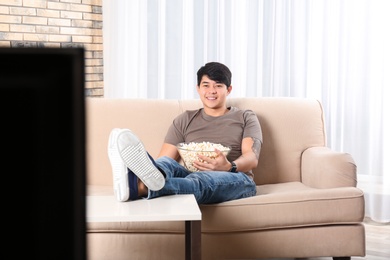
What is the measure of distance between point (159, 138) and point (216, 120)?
0.35 m

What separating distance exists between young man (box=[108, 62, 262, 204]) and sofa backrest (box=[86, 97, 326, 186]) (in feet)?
0.47

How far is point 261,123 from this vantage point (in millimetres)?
3768

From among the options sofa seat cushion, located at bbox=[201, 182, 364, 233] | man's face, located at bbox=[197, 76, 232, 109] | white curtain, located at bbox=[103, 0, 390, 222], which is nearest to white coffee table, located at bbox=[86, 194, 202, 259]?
sofa seat cushion, located at bbox=[201, 182, 364, 233]

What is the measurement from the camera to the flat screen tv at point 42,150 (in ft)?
1.71

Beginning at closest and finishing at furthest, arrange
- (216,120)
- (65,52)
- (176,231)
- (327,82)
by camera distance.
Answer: (65,52), (176,231), (216,120), (327,82)

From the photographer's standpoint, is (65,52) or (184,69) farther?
(184,69)

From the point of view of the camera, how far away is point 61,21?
5035 mm

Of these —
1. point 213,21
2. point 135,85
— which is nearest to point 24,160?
point 213,21

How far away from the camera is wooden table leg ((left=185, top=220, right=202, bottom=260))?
2.63m

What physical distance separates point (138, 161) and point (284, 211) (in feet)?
2.49

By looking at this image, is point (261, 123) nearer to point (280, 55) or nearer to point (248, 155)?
point (248, 155)

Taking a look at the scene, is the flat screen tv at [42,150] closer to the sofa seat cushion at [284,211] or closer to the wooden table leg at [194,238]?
the wooden table leg at [194,238]

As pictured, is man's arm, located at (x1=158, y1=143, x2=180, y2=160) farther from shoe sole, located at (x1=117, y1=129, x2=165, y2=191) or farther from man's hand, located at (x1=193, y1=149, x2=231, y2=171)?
shoe sole, located at (x1=117, y1=129, x2=165, y2=191)

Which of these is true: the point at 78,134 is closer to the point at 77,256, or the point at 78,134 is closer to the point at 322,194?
the point at 77,256
